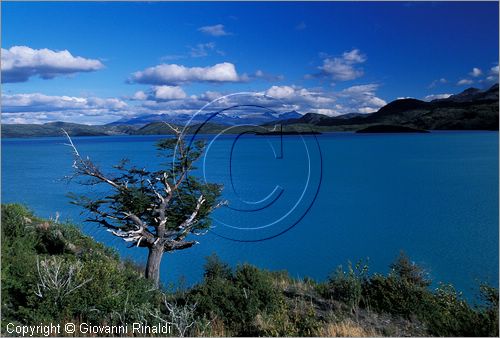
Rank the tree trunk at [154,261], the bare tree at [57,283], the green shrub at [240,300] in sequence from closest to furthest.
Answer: the bare tree at [57,283]
the green shrub at [240,300]
the tree trunk at [154,261]

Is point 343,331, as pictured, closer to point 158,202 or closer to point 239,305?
point 239,305

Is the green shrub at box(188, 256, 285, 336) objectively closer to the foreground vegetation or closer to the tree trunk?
the foreground vegetation

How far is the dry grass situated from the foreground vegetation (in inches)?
0.8

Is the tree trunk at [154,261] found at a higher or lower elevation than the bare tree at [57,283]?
lower

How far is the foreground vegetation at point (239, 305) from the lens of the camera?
30.3ft

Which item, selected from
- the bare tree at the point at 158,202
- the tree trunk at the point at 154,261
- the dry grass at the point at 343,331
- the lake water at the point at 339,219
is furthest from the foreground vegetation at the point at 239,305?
the lake water at the point at 339,219

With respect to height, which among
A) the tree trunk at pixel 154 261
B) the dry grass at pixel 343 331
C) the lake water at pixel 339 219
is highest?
the dry grass at pixel 343 331

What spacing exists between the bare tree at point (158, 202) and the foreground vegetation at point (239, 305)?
2.38 metres

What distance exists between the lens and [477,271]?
2438cm

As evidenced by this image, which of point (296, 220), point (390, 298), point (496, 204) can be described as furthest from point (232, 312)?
point (496, 204)

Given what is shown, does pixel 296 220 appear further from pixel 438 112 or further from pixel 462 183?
pixel 438 112

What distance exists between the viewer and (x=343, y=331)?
8.85 meters

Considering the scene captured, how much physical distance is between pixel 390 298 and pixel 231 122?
267 inches

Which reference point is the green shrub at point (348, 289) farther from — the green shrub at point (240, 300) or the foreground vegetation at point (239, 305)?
the green shrub at point (240, 300)
